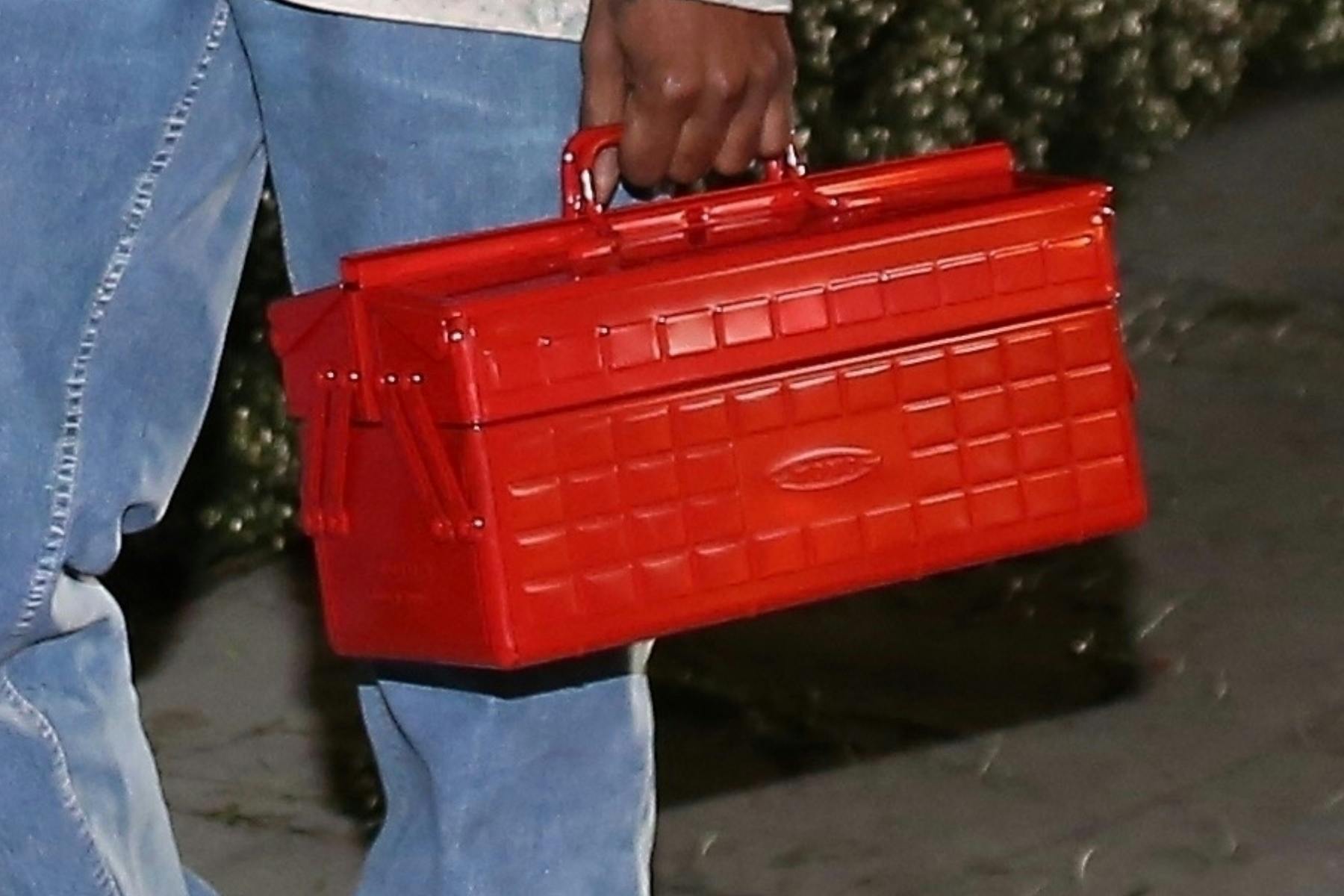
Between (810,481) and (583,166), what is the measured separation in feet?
0.73

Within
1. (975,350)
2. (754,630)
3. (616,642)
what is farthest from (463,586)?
(754,630)

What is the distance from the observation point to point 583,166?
5.10ft

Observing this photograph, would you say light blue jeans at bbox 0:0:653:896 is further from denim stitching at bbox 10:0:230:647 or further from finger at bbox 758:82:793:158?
finger at bbox 758:82:793:158

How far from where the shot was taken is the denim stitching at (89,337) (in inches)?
61.1

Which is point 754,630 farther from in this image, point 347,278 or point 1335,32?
point 1335,32

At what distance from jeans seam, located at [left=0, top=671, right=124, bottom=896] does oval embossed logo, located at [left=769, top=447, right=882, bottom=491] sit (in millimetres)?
466

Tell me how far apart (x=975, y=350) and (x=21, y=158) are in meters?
0.56

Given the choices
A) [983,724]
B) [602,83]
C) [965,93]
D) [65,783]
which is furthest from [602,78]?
[965,93]

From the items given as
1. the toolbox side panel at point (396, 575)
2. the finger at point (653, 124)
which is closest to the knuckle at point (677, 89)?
the finger at point (653, 124)

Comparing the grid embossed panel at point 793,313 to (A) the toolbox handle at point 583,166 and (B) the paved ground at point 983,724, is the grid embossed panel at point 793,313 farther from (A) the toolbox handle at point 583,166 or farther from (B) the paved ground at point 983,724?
(B) the paved ground at point 983,724

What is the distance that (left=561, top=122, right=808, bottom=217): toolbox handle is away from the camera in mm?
1538

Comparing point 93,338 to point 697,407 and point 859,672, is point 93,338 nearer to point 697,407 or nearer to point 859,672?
point 697,407

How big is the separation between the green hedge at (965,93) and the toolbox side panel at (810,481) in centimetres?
167

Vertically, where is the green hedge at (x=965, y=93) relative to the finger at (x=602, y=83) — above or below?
below
